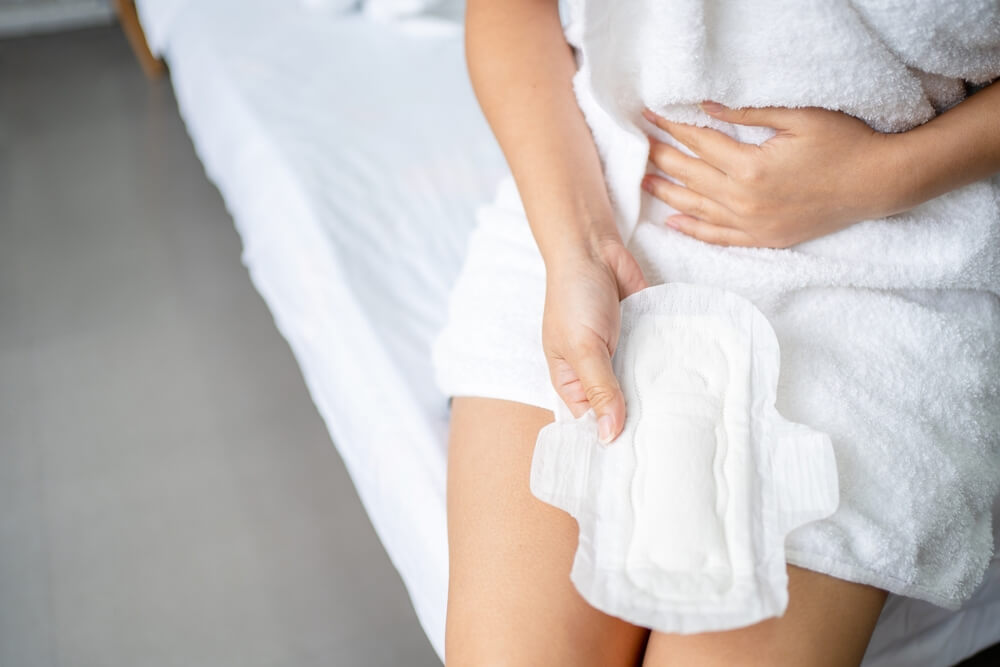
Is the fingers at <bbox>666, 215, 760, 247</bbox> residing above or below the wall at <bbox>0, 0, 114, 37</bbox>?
above

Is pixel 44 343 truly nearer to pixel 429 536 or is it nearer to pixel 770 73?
pixel 429 536

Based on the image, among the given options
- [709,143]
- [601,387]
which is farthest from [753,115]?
[601,387]

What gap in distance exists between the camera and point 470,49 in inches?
33.7

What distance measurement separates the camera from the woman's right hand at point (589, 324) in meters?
0.64

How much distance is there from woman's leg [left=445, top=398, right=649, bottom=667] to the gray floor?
52cm

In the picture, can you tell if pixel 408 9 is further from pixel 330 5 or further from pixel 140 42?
A: pixel 140 42

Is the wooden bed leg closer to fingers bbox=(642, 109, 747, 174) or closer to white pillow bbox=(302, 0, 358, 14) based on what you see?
white pillow bbox=(302, 0, 358, 14)

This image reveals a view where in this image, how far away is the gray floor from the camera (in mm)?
1161

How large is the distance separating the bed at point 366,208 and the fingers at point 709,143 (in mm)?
387

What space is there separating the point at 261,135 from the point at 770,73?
866 mm

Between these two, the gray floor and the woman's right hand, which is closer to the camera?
the woman's right hand

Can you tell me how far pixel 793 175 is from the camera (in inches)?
27.8

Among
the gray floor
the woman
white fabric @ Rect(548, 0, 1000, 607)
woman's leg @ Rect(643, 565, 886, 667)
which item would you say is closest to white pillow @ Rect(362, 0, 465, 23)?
the gray floor

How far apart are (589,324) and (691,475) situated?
0.46 feet
